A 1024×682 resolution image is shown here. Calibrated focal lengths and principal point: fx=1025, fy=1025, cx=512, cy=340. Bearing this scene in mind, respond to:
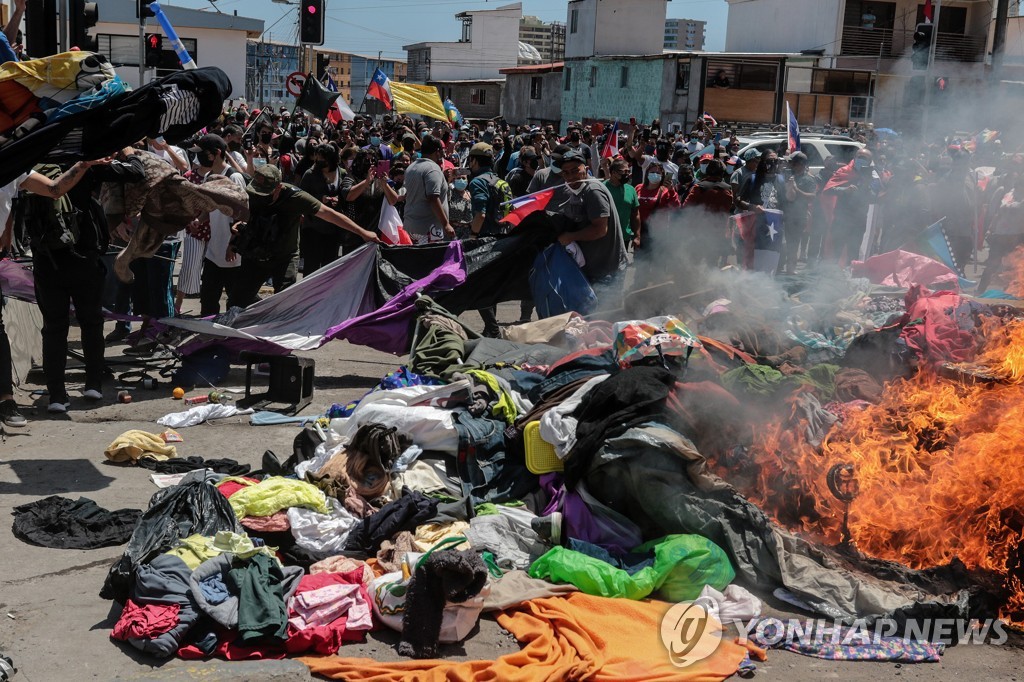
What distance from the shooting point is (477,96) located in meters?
67.7

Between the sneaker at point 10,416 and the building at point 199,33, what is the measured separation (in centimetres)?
5031

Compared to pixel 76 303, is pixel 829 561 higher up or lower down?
lower down

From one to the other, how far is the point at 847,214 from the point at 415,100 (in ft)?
38.4

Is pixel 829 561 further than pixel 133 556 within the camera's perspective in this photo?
Yes

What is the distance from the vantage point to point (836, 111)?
42.8m

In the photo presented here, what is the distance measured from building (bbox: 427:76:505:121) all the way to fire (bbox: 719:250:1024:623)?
60.7 meters

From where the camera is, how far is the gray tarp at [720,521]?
514cm

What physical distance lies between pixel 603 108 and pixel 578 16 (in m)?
7.89

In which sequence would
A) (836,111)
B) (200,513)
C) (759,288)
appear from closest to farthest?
1. (200,513)
2. (759,288)
3. (836,111)

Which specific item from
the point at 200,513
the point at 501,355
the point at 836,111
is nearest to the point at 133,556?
the point at 200,513

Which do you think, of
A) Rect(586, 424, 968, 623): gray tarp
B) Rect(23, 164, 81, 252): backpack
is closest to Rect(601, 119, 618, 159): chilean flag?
Rect(23, 164, 81, 252): backpack

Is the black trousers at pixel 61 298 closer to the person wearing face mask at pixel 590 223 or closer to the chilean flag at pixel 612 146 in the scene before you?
the person wearing face mask at pixel 590 223

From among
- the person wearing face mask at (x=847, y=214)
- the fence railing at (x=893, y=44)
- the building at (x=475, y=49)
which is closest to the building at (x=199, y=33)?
the building at (x=475, y=49)

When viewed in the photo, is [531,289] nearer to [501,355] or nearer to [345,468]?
[501,355]
